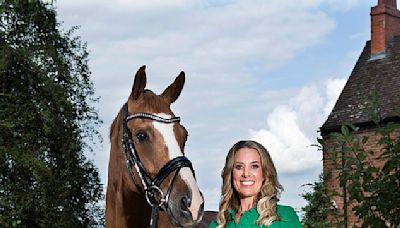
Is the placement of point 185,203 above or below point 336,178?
below

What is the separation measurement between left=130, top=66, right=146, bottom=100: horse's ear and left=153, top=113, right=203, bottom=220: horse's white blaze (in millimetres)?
286

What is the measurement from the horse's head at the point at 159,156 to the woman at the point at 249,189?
3.42 feet

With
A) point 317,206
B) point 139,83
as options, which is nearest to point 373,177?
point 317,206

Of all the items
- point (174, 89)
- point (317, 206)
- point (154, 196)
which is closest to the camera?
point (154, 196)

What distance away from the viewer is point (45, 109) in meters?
29.6

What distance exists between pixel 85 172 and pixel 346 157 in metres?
25.7

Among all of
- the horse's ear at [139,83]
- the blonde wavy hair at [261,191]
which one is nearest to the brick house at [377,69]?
the horse's ear at [139,83]

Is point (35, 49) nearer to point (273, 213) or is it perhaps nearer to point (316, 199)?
point (316, 199)

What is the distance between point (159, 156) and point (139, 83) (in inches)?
22.7

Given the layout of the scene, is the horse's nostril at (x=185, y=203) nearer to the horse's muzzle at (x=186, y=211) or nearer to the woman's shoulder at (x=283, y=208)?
the horse's muzzle at (x=186, y=211)

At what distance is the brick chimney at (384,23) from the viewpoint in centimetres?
3053

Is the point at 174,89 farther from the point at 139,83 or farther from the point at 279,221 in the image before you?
the point at 279,221

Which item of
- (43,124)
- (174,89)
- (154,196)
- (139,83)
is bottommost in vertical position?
(154,196)

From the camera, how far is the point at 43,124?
95.3 ft
